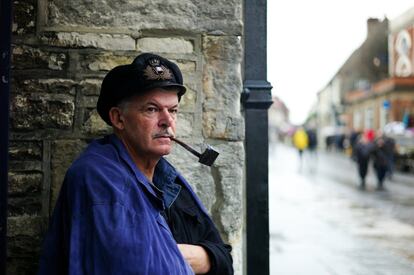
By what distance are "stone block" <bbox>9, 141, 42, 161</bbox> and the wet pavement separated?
3422 mm

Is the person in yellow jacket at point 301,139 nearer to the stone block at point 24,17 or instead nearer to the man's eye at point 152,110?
the stone block at point 24,17

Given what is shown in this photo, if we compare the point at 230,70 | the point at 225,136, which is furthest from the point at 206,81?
the point at 225,136

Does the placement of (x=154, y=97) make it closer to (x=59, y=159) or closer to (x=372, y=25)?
(x=59, y=159)

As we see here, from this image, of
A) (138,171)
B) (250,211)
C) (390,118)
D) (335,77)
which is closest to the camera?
(138,171)

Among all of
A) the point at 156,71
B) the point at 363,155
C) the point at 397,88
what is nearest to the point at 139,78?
the point at 156,71

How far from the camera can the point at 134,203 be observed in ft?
5.58

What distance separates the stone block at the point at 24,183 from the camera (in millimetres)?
2459

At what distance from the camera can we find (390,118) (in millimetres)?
33906

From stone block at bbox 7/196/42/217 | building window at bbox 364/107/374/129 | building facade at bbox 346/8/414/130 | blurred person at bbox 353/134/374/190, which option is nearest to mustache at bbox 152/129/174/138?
stone block at bbox 7/196/42/217

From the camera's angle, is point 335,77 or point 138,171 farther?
point 335,77

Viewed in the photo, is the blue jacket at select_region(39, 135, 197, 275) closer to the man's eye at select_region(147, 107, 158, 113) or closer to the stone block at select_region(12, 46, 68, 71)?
the man's eye at select_region(147, 107, 158, 113)

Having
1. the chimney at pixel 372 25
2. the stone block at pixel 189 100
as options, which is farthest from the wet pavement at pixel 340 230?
the chimney at pixel 372 25

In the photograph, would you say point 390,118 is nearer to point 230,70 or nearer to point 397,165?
point 397,165

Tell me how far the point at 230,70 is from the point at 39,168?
1.09 meters
